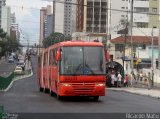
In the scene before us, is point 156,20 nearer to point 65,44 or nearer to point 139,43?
point 139,43

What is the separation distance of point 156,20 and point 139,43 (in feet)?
59.9

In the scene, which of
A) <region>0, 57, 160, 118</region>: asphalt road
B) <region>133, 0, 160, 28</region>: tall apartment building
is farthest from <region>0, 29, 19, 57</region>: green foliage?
<region>0, 57, 160, 118</region>: asphalt road

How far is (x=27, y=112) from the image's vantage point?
19969 millimetres

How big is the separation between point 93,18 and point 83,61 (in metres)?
141

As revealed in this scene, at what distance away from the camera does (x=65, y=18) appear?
178375 millimetres

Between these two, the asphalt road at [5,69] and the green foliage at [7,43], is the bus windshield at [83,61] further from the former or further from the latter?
the green foliage at [7,43]

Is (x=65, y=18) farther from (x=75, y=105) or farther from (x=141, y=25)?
(x=75, y=105)

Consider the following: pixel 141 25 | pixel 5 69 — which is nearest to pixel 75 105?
pixel 141 25

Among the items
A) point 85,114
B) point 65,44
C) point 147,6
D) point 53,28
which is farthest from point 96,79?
point 53,28

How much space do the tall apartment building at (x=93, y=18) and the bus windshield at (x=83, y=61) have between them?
131m

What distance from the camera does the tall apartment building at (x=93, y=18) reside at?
6417 inches

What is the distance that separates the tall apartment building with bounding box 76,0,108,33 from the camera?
535 feet

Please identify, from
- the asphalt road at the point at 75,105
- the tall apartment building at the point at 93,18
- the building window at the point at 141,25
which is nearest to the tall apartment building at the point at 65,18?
the tall apartment building at the point at 93,18

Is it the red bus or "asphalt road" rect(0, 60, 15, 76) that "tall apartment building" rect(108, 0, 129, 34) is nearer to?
"asphalt road" rect(0, 60, 15, 76)
